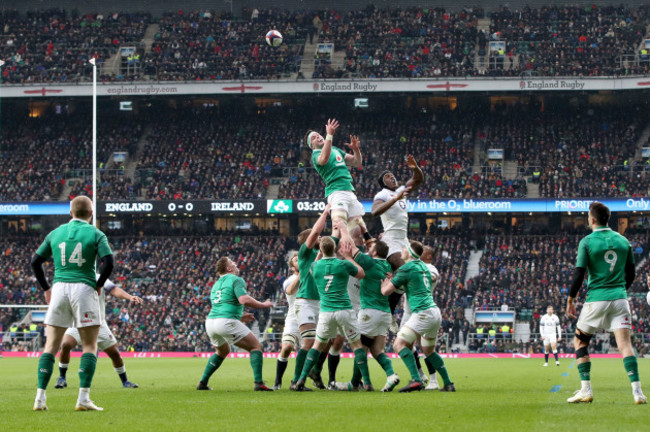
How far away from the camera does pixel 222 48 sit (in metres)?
57.1

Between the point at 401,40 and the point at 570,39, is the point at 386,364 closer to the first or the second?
the point at 401,40

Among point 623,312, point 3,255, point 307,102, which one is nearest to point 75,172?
point 3,255

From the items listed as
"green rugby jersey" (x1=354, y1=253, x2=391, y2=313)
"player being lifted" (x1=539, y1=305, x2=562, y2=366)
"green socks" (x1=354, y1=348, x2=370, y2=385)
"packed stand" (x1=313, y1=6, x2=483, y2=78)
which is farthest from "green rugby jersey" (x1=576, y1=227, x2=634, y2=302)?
"packed stand" (x1=313, y1=6, x2=483, y2=78)

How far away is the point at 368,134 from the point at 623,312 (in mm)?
45146

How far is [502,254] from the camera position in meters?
48.8

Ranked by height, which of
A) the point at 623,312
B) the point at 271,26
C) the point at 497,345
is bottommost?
the point at 497,345

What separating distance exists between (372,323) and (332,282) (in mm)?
1148

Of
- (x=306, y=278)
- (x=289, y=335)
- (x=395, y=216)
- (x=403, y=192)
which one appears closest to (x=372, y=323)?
(x=306, y=278)

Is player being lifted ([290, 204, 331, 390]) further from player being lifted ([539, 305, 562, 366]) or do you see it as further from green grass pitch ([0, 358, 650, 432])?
player being lifted ([539, 305, 562, 366])

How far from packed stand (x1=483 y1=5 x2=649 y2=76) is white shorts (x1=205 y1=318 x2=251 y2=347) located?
4082 centimetres

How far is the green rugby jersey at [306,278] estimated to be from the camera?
1505cm

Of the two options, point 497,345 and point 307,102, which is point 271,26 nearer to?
point 307,102

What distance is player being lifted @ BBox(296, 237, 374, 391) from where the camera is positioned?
13836mm

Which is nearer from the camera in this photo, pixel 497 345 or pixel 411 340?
pixel 411 340
